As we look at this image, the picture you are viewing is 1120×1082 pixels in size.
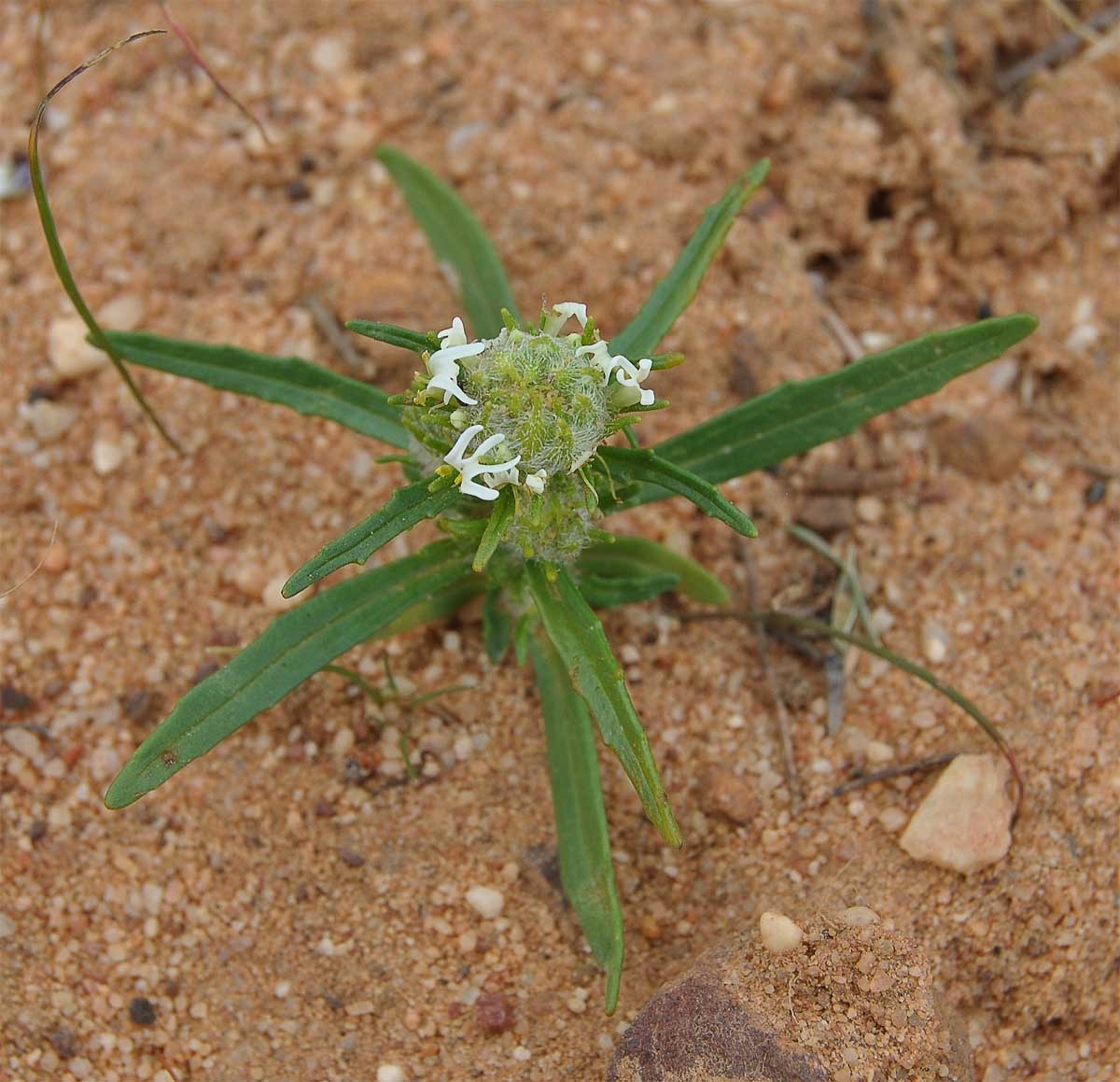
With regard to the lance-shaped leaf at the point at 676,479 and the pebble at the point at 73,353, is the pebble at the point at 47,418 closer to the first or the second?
the pebble at the point at 73,353

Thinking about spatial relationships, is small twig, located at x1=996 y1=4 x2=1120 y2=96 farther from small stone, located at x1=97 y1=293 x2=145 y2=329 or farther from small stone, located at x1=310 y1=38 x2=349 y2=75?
small stone, located at x1=97 y1=293 x2=145 y2=329

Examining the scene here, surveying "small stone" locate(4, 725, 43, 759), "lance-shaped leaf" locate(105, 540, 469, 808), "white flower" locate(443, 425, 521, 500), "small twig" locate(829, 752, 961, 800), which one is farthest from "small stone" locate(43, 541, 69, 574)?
"small twig" locate(829, 752, 961, 800)

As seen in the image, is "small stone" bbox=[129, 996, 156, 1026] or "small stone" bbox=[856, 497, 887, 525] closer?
"small stone" bbox=[129, 996, 156, 1026]

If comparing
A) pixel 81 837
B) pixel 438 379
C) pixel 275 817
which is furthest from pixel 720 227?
pixel 81 837

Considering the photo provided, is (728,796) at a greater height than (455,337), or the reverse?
(455,337)

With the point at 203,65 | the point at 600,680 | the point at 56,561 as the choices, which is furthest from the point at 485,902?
the point at 203,65

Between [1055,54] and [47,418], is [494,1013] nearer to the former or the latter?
[47,418]
